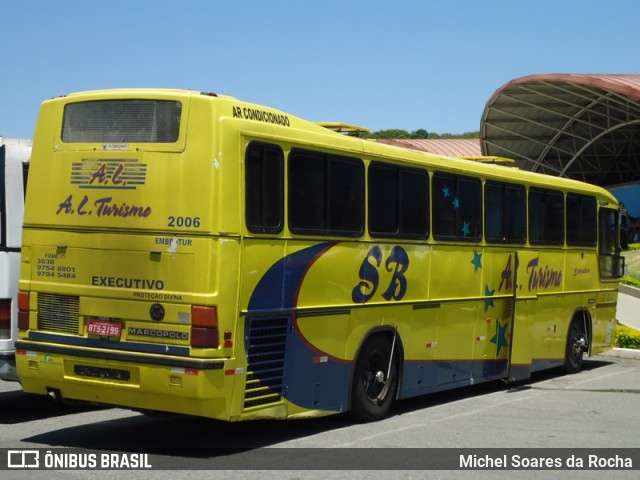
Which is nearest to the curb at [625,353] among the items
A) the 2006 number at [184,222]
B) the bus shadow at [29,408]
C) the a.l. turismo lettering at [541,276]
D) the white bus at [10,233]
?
the a.l. turismo lettering at [541,276]

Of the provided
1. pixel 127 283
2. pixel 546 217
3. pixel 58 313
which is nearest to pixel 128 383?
pixel 127 283

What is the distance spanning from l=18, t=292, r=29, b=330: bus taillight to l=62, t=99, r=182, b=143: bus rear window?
158 centimetres

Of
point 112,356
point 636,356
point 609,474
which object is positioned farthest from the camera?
point 636,356

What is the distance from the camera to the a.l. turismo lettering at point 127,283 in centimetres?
932

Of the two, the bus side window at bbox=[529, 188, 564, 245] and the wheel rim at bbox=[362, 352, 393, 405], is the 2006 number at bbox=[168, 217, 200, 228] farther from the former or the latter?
the bus side window at bbox=[529, 188, 564, 245]

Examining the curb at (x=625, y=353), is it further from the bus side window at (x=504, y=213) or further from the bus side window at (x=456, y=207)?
the bus side window at (x=456, y=207)

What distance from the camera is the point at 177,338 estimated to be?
916 centimetres

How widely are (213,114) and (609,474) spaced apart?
4695mm

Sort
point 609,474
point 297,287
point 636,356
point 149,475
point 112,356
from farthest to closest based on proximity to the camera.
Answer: point 636,356
point 297,287
point 112,356
point 609,474
point 149,475

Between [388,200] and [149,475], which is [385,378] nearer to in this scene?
[388,200]

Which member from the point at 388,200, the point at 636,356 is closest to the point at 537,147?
the point at 636,356

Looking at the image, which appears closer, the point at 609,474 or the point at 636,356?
the point at 609,474

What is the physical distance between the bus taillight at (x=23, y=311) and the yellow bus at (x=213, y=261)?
1cm

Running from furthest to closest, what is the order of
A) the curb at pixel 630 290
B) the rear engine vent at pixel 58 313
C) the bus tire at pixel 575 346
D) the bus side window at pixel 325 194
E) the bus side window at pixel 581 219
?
1. the curb at pixel 630 290
2. the bus tire at pixel 575 346
3. the bus side window at pixel 581 219
4. the bus side window at pixel 325 194
5. the rear engine vent at pixel 58 313
